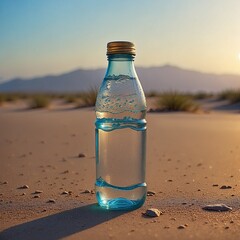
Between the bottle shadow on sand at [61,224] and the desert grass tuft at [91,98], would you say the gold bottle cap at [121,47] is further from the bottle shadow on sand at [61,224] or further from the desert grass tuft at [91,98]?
the desert grass tuft at [91,98]

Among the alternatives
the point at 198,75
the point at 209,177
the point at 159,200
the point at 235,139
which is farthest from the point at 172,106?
the point at 198,75

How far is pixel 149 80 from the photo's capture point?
5128 inches

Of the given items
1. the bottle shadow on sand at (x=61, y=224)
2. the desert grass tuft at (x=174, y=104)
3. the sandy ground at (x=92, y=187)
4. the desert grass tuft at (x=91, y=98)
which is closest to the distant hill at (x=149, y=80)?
the desert grass tuft at (x=91, y=98)

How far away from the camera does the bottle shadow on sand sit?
2326 millimetres

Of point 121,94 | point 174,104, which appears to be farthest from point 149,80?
point 121,94

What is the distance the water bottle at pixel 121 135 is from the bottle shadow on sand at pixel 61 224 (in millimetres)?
134

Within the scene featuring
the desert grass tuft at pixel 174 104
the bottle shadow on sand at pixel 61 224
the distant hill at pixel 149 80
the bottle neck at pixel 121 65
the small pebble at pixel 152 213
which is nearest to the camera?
the bottle shadow on sand at pixel 61 224

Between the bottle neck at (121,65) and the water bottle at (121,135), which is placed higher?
the bottle neck at (121,65)

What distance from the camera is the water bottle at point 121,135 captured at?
2.78 m

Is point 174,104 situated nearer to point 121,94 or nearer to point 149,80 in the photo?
point 121,94

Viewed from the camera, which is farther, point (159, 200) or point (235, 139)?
point (235, 139)

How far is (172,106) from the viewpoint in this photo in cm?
1245

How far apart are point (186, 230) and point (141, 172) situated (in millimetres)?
565

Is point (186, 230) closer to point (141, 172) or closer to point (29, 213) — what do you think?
point (141, 172)
